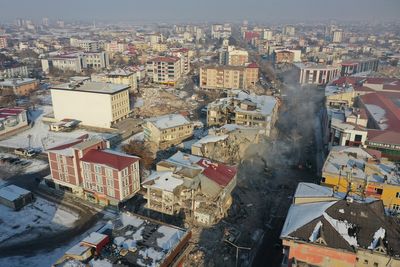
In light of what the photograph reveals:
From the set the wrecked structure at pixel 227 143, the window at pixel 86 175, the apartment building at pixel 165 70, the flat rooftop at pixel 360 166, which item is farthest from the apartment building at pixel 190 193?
the apartment building at pixel 165 70

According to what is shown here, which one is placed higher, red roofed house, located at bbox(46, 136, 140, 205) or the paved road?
red roofed house, located at bbox(46, 136, 140, 205)

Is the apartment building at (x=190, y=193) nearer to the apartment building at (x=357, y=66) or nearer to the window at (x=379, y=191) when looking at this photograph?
the window at (x=379, y=191)

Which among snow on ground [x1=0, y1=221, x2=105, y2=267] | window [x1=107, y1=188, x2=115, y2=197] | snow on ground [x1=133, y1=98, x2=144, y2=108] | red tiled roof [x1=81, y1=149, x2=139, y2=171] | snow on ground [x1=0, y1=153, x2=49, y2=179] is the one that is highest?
red tiled roof [x1=81, y1=149, x2=139, y2=171]

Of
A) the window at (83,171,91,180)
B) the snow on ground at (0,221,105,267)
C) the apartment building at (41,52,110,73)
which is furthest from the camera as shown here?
the apartment building at (41,52,110,73)

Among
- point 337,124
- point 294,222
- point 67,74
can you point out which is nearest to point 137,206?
point 294,222

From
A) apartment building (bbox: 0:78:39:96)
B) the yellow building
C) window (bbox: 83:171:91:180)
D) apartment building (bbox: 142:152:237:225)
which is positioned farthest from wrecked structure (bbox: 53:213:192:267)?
apartment building (bbox: 0:78:39:96)

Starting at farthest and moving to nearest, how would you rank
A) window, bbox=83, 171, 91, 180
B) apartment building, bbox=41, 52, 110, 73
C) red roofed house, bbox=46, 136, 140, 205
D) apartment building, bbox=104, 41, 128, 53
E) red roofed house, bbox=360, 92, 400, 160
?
apartment building, bbox=104, 41, 128, 53, apartment building, bbox=41, 52, 110, 73, red roofed house, bbox=360, 92, 400, 160, window, bbox=83, 171, 91, 180, red roofed house, bbox=46, 136, 140, 205

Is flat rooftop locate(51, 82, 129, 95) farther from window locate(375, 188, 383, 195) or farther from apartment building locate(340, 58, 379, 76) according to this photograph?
apartment building locate(340, 58, 379, 76)

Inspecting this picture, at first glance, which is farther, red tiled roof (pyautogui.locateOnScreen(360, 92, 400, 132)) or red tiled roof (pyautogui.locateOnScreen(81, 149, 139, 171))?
red tiled roof (pyautogui.locateOnScreen(360, 92, 400, 132))
